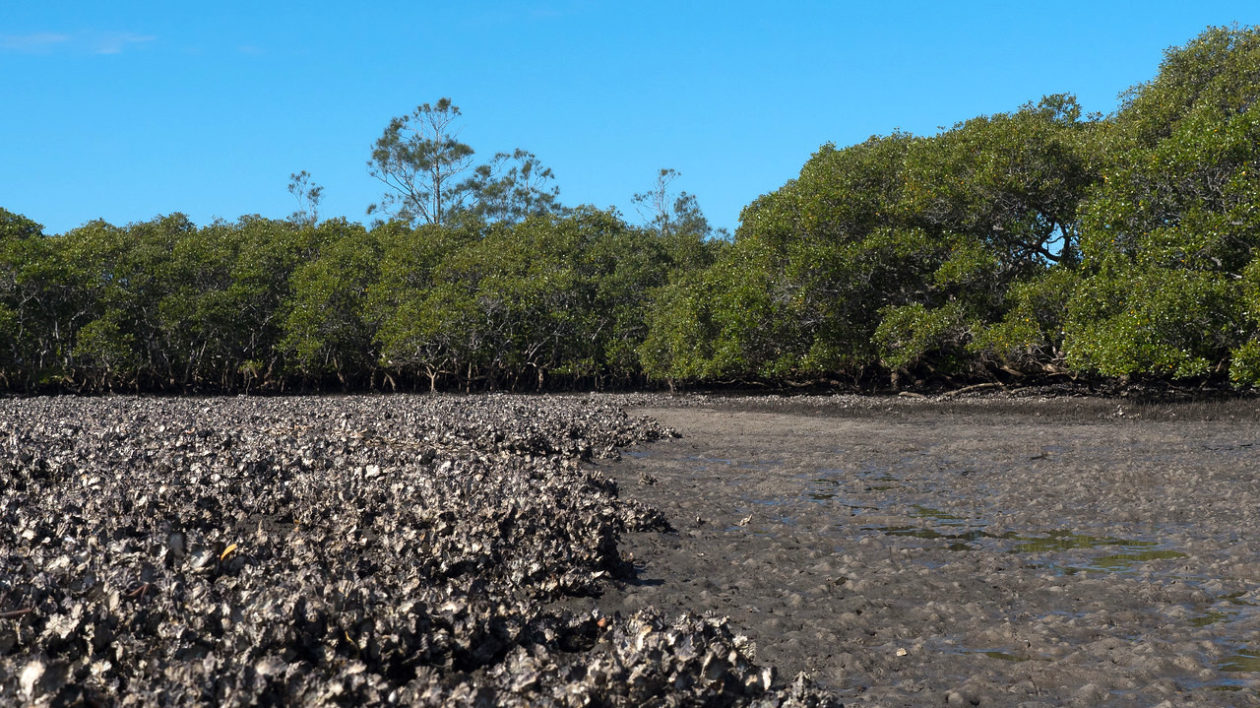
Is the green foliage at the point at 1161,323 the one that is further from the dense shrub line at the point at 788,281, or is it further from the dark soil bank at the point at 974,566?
the dark soil bank at the point at 974,566

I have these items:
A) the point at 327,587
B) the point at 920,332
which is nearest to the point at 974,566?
the point at 327,587

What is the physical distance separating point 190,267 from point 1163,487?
4982 centimetres

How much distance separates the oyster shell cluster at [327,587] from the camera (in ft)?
13.1

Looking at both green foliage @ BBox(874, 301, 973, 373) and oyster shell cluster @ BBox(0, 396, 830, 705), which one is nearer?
oyster shell cluster @ BBox(0, 396, 830, 705)

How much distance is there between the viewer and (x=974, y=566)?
809cm

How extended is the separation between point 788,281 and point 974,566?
2907 centimetres

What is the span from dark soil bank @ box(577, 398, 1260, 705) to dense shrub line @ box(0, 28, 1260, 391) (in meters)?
10.5

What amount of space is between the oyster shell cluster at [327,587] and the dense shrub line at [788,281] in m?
21.3

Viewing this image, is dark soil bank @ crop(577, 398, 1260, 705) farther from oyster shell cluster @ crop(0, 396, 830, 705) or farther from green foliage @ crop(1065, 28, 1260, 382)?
green foliage @ crop(1065, 28, 1260, 382)

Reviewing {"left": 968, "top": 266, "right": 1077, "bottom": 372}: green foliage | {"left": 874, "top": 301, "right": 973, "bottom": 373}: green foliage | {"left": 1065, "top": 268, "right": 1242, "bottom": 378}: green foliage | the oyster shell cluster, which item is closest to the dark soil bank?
the oyster shell cluster

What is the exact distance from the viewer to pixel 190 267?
2012 inches

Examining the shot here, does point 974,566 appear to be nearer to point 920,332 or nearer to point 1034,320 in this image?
point 1034,320

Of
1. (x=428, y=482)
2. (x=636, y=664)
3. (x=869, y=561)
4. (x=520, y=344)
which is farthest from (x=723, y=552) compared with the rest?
(x=520, y=344)

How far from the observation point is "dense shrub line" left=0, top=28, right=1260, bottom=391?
83.9 feet
